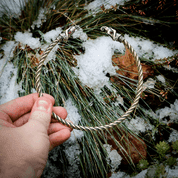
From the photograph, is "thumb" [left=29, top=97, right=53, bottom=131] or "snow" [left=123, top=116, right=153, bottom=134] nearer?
"thumb" [left=29, top=97, right=53, bottom=131]

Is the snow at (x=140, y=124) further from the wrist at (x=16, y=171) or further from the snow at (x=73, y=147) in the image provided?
the wrist at (x=16, y=171)

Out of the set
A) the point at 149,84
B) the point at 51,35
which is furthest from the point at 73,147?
the point at 51,35

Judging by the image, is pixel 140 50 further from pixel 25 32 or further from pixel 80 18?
pixel 25 32

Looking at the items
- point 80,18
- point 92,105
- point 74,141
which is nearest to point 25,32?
point 80,18

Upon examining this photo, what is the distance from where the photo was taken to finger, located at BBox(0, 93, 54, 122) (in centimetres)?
62

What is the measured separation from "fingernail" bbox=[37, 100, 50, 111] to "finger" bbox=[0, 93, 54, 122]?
0.35ft

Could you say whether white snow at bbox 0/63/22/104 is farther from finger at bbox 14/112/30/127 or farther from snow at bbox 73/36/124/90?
snow at bbox 73/36/124/90

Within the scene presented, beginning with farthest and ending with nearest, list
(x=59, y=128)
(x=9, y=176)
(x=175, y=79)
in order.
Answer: (x=175, y=79)
(x=59, y=128)
(x=9, y=176)

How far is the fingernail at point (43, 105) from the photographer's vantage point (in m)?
0.58

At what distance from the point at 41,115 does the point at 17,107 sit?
20 centimetres

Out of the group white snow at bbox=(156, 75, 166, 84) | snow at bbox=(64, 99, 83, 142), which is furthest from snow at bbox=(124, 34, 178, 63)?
snow at bbox=(64, 99, 83, 142)

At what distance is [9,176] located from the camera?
399mm

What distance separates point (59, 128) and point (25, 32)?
753 mm

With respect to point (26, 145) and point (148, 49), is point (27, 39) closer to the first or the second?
point (26, 145)
